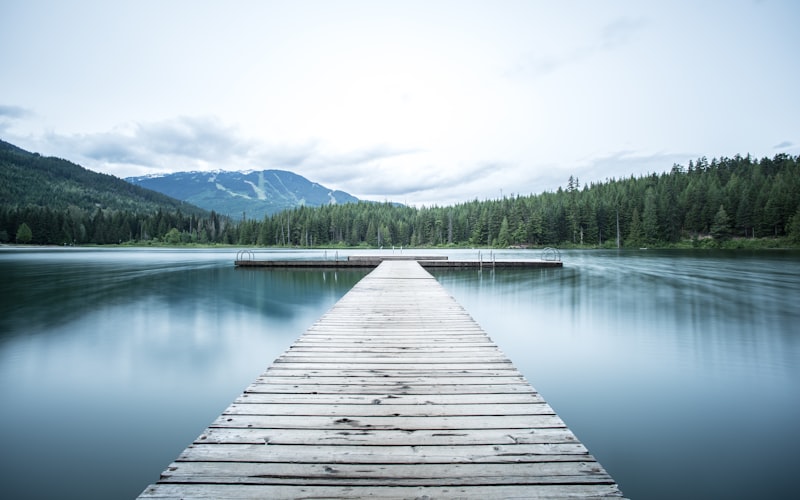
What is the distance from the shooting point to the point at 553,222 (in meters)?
71.0

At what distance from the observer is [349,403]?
3.12 meters

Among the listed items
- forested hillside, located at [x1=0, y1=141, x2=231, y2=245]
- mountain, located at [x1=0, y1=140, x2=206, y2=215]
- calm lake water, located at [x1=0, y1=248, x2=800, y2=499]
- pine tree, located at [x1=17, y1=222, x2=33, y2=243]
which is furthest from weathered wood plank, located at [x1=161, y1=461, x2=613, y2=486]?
mountain, located at [x1=0, y1=140, x2=206, y2=215]

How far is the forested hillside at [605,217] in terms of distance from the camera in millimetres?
57906

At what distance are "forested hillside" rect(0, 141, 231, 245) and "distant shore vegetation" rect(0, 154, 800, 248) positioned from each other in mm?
330

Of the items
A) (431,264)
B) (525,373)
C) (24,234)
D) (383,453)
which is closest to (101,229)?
(24,234)

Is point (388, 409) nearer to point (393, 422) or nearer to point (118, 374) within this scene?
point (393, 422)

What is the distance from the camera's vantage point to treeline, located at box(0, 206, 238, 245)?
265ft

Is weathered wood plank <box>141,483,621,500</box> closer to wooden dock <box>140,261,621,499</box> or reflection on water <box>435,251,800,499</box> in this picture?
wooden dock <box>140,261,621,499</box>

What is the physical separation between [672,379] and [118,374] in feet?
28.3

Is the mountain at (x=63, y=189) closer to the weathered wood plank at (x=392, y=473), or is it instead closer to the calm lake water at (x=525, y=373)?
the calm lake water at (x=525, y=373)

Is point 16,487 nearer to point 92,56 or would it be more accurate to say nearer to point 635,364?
point 635,364

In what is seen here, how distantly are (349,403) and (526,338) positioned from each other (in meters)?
6.60

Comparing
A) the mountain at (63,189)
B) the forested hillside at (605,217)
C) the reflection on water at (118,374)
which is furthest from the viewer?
the mountain at (63,189)

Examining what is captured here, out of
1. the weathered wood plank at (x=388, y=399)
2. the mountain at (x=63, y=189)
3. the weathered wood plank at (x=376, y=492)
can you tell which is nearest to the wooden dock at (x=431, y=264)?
the weathered wood plank at (x=388, y=399)
